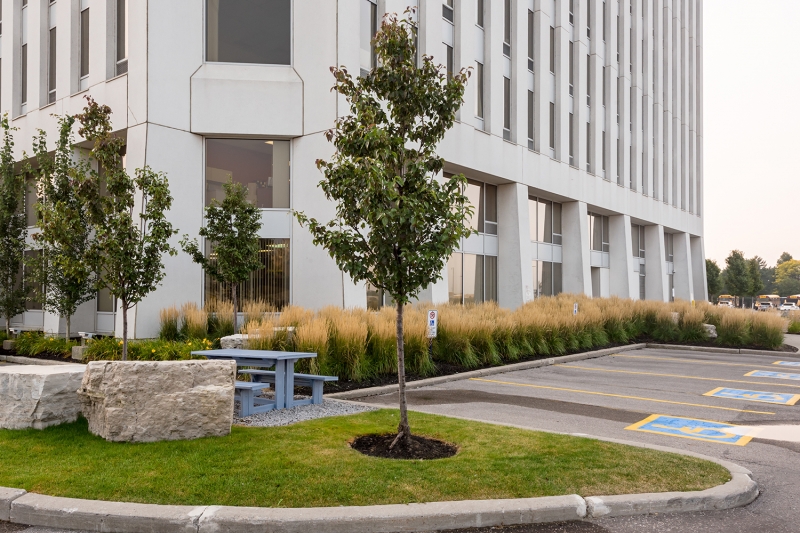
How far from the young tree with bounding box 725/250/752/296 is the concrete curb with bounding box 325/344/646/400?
159ft

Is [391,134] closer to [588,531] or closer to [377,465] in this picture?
[377,465]

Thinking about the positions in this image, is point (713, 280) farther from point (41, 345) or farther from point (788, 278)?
point (788, 278)

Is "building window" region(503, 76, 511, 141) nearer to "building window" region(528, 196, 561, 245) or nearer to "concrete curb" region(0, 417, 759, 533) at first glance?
"building window" region(528, 196, 561, 245)

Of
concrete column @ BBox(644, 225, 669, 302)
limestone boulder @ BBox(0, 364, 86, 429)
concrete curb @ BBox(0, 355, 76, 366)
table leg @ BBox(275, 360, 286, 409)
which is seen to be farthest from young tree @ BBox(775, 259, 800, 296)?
limestone boulder @ BBox(0, 364, 86, 429)

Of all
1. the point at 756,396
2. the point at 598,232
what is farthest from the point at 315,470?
the point at 598,232

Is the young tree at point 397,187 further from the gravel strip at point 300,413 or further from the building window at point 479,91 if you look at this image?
the building window at point 479,91

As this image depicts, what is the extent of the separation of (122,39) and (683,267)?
133 feet

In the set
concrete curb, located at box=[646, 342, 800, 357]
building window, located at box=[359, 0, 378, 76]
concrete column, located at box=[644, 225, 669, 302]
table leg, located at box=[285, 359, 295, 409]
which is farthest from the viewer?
concrete column, located at box=[644, 225, 669, 302]

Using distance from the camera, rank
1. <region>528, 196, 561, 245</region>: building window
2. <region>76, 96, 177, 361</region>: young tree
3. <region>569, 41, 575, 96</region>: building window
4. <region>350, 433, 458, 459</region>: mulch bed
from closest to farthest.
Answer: <region>350, 433, 458, 459</region>: mulch bed
<region>76, 96, 177, 361</region>: young tree
<region>528, 196, 561, 245</region>: building window
<region>569, 41, 575, 96</region>: building window

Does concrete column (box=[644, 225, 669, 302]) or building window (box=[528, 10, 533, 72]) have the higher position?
building window (box=[528, 10, 533, 72])

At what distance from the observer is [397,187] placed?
7.67 meters

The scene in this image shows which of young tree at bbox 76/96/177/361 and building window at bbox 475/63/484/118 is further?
building window at bbox 475/63/484/118

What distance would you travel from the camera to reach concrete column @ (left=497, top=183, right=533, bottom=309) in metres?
27.6

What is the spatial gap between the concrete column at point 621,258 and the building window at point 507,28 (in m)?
14.2
